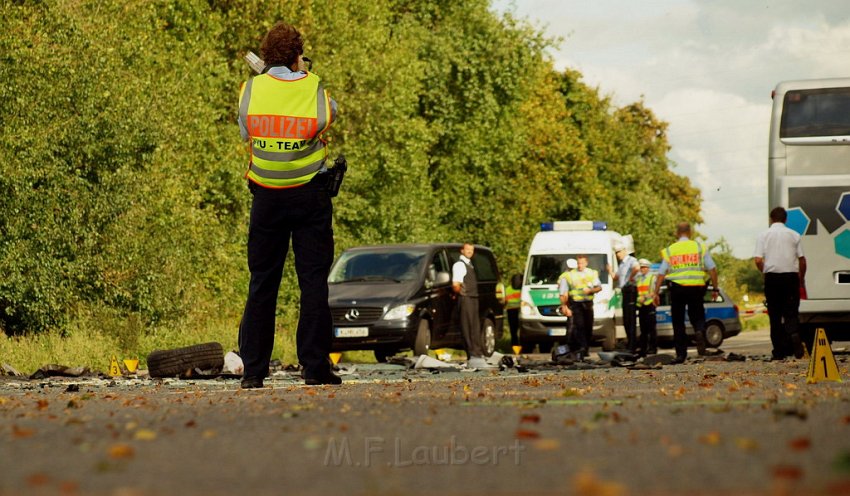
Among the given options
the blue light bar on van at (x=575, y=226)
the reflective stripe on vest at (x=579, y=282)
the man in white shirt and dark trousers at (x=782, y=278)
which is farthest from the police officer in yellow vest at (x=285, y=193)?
the blue light bar on van at (x=575, y=226)

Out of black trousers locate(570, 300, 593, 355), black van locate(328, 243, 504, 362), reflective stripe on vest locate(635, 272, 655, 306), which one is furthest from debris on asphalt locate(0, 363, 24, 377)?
reflective stripe on vest locate(635, 272, 655, 306)

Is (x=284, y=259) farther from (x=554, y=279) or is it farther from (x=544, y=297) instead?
(x=554, y=279)

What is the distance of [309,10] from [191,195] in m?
7.79

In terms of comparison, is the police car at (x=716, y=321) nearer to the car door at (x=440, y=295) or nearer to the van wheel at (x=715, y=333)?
the van wheel at (x=715, y=333)

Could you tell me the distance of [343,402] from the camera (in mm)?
7824

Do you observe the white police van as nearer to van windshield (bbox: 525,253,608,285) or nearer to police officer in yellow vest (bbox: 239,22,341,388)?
van windshield (bbox: 525,253,608,285)

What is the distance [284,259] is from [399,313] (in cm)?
1228

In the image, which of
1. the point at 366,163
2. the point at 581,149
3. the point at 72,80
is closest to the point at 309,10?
the point at 366,163

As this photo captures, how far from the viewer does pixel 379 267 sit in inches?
926

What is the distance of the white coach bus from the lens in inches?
824

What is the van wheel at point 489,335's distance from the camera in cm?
2506

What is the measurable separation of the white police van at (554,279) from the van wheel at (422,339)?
25.2ft

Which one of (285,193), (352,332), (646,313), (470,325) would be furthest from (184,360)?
(646,313)

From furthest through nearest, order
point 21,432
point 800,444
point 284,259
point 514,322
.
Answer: point 514,322 → point 284,259 → point 21,432 → point 800,444
